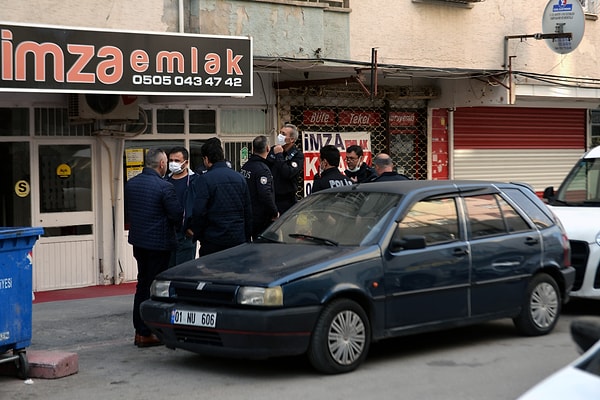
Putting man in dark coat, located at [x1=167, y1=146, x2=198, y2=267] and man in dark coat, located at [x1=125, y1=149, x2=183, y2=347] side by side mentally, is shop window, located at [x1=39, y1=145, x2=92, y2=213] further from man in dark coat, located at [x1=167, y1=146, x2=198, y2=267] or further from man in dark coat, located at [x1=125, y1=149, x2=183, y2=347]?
man in dark coat, located at [x1=125, y1=149, x2=183, y2=347]

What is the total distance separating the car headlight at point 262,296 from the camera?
24.4 feet

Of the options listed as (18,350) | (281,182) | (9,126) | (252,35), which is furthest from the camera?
(252,35)

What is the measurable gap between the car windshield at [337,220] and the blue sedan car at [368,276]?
1cm

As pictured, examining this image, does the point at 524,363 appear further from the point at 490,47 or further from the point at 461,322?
the point at 490,47

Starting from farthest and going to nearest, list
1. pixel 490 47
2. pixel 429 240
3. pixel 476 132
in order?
pixel 476 132 → pixel 490 47 → pixel 429 240

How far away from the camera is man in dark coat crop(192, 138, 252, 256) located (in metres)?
9.45

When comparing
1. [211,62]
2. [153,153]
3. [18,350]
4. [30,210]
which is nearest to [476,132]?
[211,62]

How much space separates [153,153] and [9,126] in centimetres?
399

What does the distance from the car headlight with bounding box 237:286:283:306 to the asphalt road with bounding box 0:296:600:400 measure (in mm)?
640

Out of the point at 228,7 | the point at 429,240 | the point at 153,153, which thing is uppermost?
the point at 228,7

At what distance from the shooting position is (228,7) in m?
13.3

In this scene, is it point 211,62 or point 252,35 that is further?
point 252,35

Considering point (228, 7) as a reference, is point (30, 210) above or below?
below

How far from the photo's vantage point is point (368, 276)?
25.9 feet
